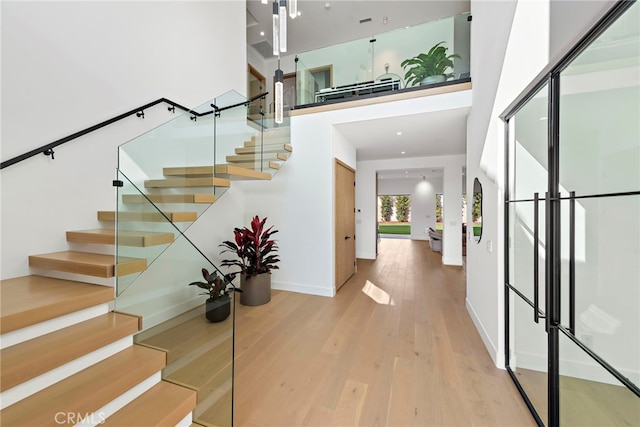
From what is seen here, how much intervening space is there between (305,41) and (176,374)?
26.5ft

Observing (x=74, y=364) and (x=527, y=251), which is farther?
(x=527, y=251)

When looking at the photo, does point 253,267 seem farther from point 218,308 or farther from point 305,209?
point 218,308

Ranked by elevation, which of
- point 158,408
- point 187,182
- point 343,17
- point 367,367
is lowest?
point 367,367

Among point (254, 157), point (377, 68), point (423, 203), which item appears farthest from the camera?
point (423, 203)

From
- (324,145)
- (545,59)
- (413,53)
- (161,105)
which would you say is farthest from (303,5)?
(545,59)

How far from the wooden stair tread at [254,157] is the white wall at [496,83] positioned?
9.42ft

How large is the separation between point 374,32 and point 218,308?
7.87 meters

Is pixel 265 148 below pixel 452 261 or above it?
above

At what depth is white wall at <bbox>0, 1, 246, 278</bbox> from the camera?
7.11 feet

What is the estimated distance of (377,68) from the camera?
15.2 feet

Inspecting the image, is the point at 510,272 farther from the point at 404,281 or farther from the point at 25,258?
the point at 25,258

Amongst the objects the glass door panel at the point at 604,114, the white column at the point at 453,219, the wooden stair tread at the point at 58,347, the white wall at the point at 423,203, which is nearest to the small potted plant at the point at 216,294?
the wooden stair tread at the point at 58,347

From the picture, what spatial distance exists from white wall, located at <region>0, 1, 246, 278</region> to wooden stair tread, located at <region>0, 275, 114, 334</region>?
1.22 feet

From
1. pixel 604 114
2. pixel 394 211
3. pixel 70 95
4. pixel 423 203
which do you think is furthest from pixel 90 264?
pixel 394 211
